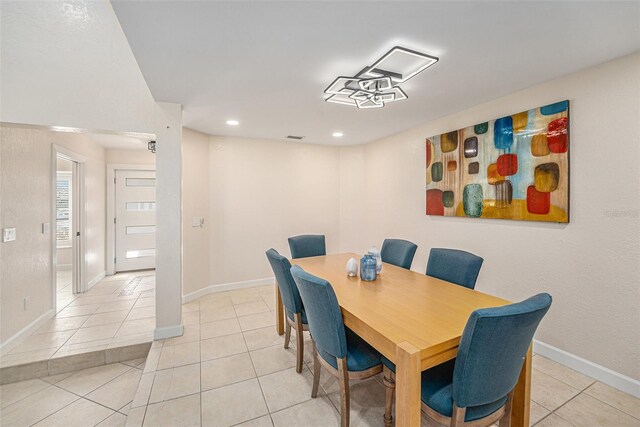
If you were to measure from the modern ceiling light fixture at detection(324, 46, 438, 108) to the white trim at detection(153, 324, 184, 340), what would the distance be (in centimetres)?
279

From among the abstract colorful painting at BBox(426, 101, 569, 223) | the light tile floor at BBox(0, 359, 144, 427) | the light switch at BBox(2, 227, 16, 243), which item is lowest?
the light tile floor at BBox(0, 359, 144, 427)

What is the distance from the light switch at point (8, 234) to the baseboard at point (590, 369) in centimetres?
501

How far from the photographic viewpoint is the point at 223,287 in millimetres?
4199

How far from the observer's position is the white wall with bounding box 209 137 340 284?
4.18m

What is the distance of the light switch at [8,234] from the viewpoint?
2529 mm

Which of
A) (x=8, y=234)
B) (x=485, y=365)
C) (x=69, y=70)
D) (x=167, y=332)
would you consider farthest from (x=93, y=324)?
(x=485, y=365)

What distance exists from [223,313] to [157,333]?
77 cm

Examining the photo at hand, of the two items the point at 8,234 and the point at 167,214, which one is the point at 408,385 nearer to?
the point at 167,214

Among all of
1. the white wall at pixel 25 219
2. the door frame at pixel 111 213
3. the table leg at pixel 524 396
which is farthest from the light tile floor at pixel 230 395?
the door frame at pixel 111 213

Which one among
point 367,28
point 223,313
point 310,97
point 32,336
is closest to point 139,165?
point 32,336

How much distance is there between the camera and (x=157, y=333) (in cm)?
275

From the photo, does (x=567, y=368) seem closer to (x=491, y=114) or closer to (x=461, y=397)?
(x=461, y=397)

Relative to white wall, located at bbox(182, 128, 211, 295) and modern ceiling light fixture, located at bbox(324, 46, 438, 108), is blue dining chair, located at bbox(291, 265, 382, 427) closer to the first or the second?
modern ceiling light fixture, located at bbox(324, 46, 438, 108)

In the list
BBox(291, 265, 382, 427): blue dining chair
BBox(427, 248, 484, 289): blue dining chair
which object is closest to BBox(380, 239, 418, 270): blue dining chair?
BBox(427, 248, 484, 289): blue dining chair
